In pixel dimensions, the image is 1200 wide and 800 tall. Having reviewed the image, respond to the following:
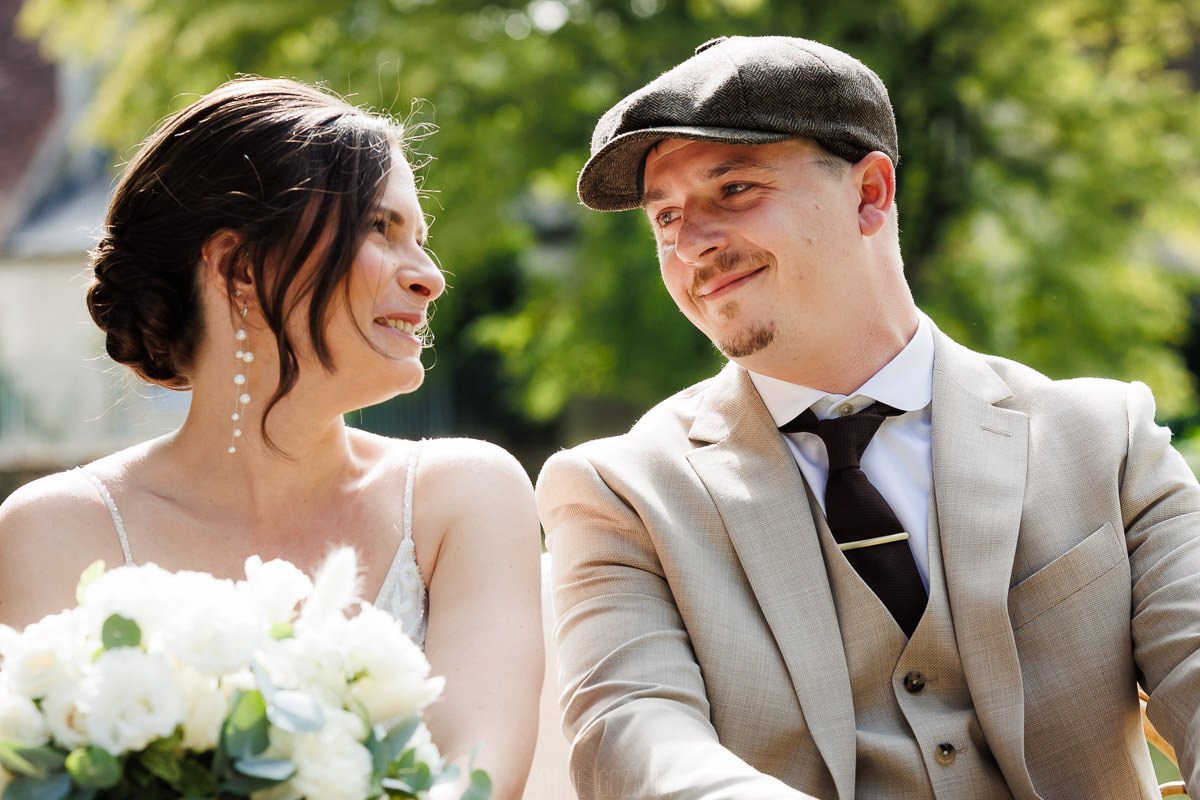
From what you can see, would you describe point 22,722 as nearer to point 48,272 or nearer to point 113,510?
point 113,510

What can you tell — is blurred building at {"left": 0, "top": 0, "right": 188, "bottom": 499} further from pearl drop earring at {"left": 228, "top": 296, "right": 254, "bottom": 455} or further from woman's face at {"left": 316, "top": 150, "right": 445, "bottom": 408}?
woman's face at {"left": 316, "top": 150, "right": 445, "bottom": 408}

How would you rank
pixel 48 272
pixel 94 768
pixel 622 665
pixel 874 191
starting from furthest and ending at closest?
pixel 48 272, pixel 874 191, pixel 622 665, pixel 94 768

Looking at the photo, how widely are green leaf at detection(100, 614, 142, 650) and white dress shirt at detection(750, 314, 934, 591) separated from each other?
1.48 metres

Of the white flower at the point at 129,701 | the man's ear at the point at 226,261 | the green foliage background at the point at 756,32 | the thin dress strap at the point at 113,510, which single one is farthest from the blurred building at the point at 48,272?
the white flower at the point at 129,701

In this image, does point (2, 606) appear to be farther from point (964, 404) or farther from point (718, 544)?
point (964, 404)

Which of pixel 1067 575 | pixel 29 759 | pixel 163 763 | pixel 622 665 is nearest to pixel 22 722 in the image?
pixel 29 759

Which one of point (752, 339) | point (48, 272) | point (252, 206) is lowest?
point (48, 272)

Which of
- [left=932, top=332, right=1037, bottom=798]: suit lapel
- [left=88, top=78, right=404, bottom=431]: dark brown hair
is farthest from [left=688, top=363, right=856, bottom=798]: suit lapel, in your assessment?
[left=88, top=78, right=404, bottom=431]: dark brown hair

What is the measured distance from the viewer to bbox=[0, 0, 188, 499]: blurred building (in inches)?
666

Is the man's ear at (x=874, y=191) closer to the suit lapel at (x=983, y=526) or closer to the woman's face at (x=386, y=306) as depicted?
the suit lapel at (x=983, y=526)

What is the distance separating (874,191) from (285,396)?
125 centimetres

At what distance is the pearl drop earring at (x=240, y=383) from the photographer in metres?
2.63

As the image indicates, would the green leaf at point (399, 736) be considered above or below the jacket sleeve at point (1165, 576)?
above

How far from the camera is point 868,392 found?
9.25ft
